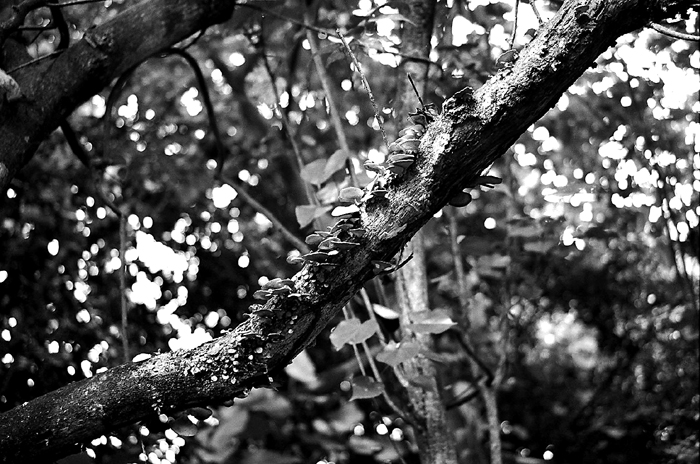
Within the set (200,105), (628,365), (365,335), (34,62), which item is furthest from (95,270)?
(628,365)

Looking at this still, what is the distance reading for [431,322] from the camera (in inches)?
48.9

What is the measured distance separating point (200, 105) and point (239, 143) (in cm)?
21

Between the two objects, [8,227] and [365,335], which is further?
[8,227]

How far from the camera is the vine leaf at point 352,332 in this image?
A: 1188 mm

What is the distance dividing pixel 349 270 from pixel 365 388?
15.9 inches

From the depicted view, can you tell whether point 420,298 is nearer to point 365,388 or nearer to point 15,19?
point 365,388

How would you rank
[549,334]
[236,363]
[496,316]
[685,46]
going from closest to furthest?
[236,363] < [685,46] < [496,316] < [549,334]

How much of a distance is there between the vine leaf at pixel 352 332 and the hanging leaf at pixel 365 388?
0.33ft

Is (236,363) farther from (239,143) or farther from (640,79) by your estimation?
(239,143)

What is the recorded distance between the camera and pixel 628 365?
2367 millimetres

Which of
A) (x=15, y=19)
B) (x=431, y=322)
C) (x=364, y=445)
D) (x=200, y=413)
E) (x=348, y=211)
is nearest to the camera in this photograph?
(x=348, y=211)

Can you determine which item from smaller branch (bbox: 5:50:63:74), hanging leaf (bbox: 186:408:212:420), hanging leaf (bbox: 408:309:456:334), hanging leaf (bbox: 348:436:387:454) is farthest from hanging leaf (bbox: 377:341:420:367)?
hanging leaf (bbox: 348:436:387:454)

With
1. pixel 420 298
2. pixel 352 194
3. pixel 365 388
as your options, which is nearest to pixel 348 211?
pixel 352 194

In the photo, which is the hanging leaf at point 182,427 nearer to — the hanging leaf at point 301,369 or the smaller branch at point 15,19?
the smaller branch at point 15,19
